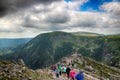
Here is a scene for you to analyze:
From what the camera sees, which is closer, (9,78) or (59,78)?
(9,78)

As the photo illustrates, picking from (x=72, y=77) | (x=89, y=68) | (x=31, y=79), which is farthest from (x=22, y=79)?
(x=89, y=68)

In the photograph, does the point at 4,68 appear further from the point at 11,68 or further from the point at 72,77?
the point at 72,77

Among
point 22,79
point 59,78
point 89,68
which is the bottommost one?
point 89,68

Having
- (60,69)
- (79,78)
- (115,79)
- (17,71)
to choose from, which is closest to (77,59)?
(115,79)

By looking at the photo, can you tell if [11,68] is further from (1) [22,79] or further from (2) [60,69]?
(2) [60,69]

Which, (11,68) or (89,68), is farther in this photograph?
(89,68)

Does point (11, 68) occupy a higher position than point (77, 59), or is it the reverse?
point (11, 68)

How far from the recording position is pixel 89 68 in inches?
6398

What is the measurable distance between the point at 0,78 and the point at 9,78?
1.90m

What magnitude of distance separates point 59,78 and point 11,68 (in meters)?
13.0

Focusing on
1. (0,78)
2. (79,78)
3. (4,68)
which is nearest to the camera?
(79,78)

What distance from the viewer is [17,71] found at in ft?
126

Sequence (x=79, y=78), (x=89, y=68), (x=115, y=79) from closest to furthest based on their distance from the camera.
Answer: (x=79, y=78), (x=89, y=68), (x=115, y=79)

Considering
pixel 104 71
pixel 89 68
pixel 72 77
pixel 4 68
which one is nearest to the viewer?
pixel 72 77
